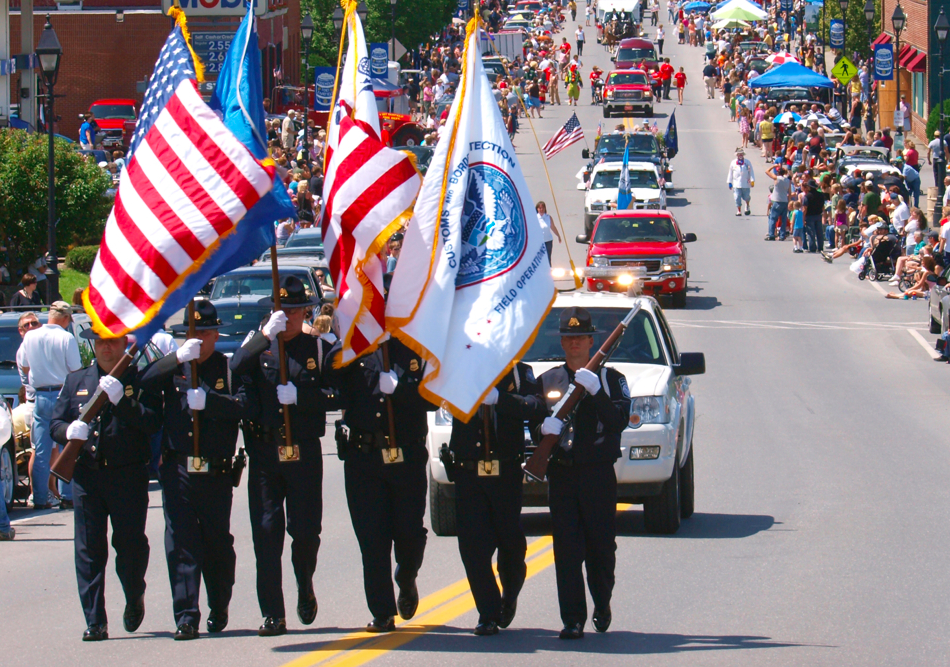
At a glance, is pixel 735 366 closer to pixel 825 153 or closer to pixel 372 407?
pixel 372 407

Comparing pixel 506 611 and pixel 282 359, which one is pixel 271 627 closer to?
pixel 506 611

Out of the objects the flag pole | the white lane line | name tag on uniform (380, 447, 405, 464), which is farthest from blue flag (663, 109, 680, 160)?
name tag on uniform (380, 447, 405, 464)

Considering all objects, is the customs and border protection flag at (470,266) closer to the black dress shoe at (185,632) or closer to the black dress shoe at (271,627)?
the black dress shoe at (271,627)

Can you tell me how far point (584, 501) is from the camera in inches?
329

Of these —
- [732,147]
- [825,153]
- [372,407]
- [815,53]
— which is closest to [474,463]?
[372,407]

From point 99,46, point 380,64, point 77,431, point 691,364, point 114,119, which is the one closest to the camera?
point 77,431

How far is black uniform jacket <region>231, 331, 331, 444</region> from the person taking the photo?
332 inches

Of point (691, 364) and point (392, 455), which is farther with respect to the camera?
point (691, 364)

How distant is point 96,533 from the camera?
8352 millimetres

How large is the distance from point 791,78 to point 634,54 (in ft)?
83.8

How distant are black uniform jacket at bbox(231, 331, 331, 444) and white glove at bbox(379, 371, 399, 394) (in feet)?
1.35

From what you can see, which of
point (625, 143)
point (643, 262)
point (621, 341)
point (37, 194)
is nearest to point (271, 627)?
point (621, 341)

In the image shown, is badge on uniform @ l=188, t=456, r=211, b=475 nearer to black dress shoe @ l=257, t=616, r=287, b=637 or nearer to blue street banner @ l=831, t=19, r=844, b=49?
black dress shoe @ l=257, t=616, r=287, b=637

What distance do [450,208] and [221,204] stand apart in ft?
4.37
